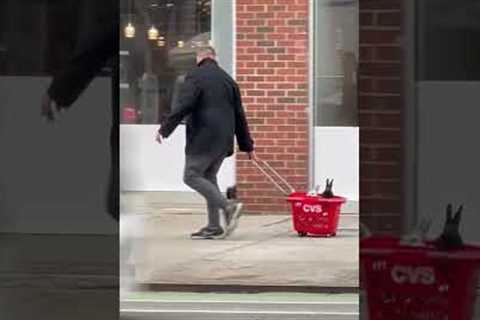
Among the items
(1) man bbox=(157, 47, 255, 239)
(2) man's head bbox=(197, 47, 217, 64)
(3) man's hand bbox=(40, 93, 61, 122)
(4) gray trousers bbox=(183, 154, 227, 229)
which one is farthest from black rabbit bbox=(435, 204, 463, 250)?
(2) man's head bbox=(197, 47, 217, 64)

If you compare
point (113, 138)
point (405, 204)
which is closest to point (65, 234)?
point (113, 138)

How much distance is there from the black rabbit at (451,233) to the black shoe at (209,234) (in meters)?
3.74

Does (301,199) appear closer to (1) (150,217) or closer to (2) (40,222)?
(1) (150,217)

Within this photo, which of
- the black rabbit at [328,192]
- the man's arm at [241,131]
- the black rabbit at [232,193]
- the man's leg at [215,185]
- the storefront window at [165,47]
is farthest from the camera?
the storefront window at [165,47]

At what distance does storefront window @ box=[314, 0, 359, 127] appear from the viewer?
8.89 meters

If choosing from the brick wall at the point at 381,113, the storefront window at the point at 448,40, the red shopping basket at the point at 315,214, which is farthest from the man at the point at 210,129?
the storefront window at the point at 448,40

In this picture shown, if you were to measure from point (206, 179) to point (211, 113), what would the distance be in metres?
0.56

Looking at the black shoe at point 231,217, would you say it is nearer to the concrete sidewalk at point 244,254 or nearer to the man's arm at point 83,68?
the concrete sidewalk at point 244,254

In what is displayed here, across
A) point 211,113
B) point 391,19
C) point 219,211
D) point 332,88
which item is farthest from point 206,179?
point 391,19

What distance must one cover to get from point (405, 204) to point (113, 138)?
3.69ft

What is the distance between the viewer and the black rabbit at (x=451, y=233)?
4.24 metres

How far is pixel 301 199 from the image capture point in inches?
315

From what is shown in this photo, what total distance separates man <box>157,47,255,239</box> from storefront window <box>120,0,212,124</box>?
2.16ft

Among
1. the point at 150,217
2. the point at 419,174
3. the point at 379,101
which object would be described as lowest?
the point at 150,217
